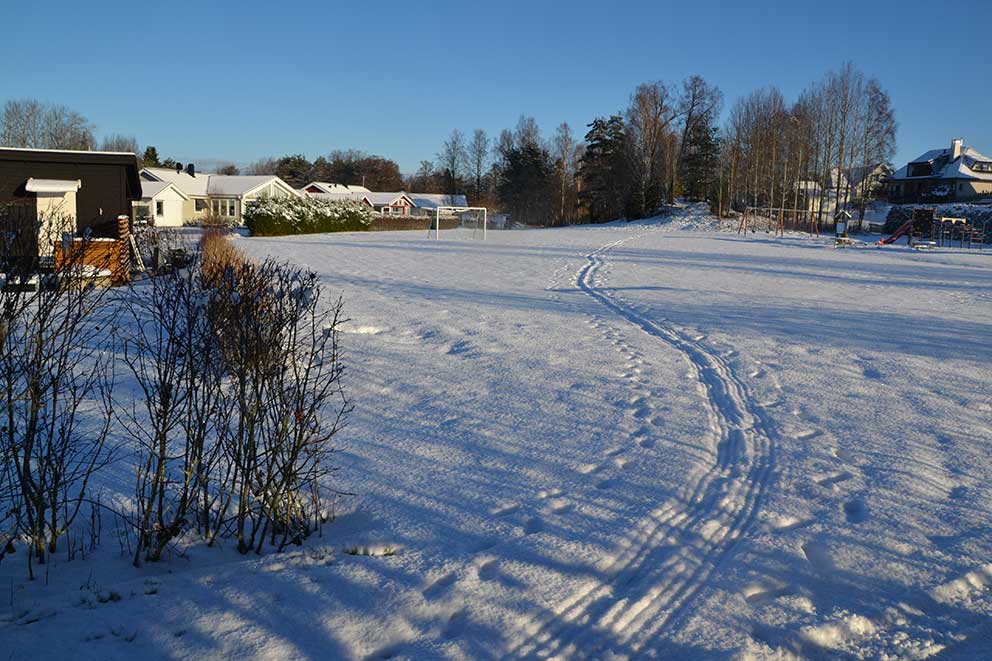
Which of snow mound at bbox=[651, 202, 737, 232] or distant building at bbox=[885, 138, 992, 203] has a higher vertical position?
distant building at bbox=[885, 138, 992, 203]

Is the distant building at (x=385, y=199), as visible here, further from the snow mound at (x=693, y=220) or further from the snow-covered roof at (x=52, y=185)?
the snow-covered roof at (x=52, y=185)

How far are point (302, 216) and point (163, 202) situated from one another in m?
18.6

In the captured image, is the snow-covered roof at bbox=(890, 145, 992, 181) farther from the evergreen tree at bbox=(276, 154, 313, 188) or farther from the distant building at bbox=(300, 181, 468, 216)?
the evergreen tree at bbox=(276, 154, 313, 188)

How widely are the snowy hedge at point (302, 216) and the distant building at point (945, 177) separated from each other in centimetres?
4894

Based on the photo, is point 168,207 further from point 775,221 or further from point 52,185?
point 775,221

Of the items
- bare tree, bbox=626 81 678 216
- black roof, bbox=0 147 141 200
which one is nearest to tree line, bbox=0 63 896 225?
bare tree, bbox=626 81 678 216

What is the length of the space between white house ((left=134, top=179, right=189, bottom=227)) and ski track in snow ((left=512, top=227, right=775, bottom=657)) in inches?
2077

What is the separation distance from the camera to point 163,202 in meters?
53.2

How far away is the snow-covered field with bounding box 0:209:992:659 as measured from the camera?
118 inches

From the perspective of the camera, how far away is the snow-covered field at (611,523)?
2986mm

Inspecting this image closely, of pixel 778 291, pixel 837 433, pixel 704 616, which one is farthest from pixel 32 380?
pixel 778 291

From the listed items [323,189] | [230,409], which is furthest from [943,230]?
[323,189]

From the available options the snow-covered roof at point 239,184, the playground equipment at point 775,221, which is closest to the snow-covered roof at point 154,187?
the snow-covered roof at point 239,184

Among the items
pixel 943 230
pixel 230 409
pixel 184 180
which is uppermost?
pixel 184 180
